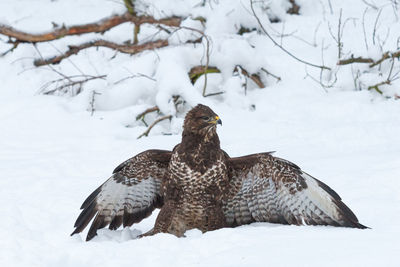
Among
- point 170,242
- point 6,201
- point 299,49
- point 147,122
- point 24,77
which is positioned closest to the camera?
point 170,242

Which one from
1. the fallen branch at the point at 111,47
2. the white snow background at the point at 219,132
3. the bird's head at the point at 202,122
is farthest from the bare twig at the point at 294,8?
the bird's head at the point at 202,122

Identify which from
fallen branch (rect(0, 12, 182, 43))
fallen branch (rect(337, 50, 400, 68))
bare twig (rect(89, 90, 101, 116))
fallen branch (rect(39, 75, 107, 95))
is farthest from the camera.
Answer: fallen branch (rect(0, 12, 182, 43))

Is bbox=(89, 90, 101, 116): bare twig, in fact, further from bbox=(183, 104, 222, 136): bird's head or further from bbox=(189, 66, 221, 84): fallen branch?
bbox=(183, 104, 222, 136): bird's head

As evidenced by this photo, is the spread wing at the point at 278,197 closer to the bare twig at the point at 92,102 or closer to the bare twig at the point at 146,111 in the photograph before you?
the bare twig at the point at 146,111

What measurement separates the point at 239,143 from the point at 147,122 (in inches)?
72.2

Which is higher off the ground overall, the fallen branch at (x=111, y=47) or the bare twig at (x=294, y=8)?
the bare twig at (x=294, y=8)

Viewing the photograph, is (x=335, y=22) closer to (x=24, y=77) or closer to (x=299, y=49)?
(x=299, y=49)

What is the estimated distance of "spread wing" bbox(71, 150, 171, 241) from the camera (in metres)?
4.87

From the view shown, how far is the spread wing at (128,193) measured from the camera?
487cm

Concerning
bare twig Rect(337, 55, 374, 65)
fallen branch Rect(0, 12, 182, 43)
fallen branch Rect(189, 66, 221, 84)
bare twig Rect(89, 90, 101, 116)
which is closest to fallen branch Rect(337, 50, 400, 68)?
bare twig Rect(337, 55, 374, 65)

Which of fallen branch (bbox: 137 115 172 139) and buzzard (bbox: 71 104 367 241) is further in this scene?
fallen branch (bbox: 137 115 172 139)

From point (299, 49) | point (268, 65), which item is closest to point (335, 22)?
point (299, 49)

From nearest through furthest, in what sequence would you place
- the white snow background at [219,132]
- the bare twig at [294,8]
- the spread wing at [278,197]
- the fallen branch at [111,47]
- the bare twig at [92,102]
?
the white snow background at [219,132], the spread wing at [278,197], the bare twig at [92,102], the fallen branch at [111,47], the bare twig at [294,8]

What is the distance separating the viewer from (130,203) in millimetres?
5043
